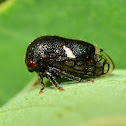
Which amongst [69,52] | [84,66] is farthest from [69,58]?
[84,66]

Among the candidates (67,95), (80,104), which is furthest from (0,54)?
(80,104)

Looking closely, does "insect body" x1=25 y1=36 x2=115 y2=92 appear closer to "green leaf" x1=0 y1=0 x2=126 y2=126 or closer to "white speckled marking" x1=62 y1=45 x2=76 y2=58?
"white speckled marking" x1=62 y1=45 x2=76 y2=58

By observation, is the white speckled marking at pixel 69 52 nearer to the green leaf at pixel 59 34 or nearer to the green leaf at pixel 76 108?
the green leaf at pixel 59 34

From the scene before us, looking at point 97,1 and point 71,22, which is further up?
point 97,1

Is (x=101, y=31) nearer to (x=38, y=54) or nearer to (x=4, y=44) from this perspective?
(x=38, y=54)

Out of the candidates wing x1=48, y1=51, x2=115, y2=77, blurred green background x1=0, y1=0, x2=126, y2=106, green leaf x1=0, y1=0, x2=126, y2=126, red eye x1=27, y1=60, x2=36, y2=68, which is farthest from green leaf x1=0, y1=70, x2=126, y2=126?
blurred green background x1=0, y1=0, x2=126, y2=106

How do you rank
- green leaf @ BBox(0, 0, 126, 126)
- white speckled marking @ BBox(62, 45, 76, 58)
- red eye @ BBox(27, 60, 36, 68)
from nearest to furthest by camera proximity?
green leaf @ BBox(0, 0, 126, 126) < white speckled marking @ BBox(62, 45, 76, 58) < red eye @ BBox(27, 60, 36, 68)
